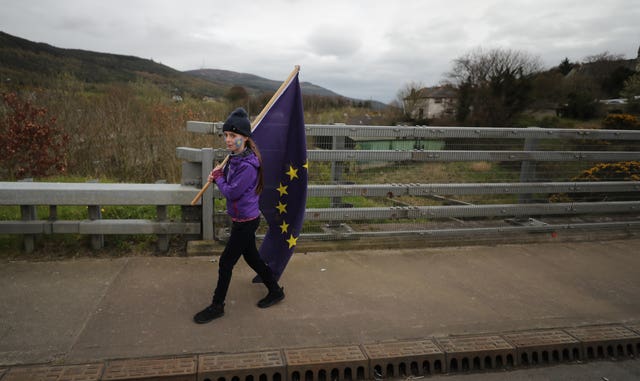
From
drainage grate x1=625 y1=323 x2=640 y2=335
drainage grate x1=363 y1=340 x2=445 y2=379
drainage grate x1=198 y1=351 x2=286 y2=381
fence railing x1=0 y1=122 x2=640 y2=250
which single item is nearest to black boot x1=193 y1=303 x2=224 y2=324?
drainage grate x1=198 y1=351 x2=286 y2=381

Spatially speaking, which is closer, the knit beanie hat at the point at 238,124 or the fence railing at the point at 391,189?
the knit beanie hat at the point at 238,124

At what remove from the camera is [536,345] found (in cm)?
361

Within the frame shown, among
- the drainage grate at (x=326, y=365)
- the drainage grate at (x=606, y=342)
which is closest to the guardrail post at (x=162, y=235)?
the drainage grate at (x=326, y=365)

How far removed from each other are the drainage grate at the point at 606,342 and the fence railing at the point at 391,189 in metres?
2.23

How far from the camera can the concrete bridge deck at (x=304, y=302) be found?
339 cm

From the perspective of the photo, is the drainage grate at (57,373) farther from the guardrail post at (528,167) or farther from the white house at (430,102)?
the white house at (430,102)

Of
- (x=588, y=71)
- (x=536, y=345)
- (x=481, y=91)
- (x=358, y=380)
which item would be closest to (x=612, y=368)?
(x=536, y=345)

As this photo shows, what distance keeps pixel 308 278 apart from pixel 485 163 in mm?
3241

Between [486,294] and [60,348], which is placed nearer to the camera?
[60,348]

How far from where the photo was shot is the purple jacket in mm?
3771

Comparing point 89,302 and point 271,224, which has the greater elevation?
point 271,224

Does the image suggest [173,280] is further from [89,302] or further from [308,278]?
[308,278]

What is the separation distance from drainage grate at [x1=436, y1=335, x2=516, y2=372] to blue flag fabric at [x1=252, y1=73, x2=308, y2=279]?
1749 millimetres

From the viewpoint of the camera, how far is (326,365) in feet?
10.6
